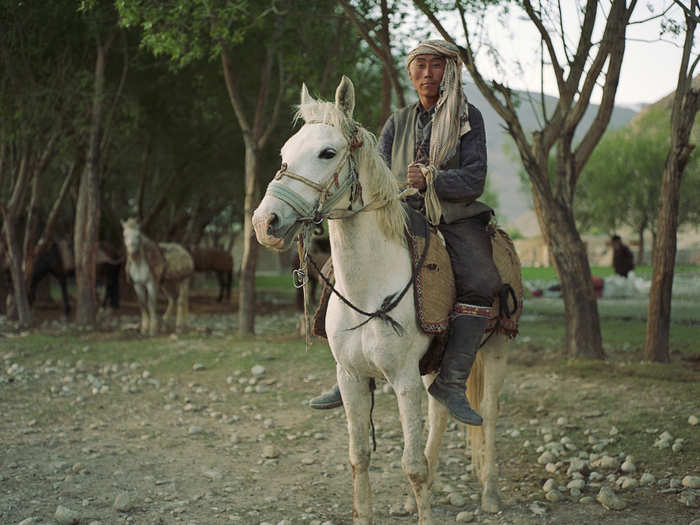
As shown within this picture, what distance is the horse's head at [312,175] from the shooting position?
3.19 m

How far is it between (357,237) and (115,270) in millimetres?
16829

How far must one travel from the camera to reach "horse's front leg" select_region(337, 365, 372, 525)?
4105 millimetres

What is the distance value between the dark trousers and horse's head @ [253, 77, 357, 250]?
3.45 feet

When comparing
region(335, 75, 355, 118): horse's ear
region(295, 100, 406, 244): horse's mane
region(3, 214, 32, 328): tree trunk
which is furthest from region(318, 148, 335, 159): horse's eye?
region(3, 214, 32, 328): tree trunk

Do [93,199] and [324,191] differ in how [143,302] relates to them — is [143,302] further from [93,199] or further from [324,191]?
[324,191]

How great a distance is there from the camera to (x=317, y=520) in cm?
483

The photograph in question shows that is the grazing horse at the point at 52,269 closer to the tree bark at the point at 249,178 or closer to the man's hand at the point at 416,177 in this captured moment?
the tree bark at the point at 249,178

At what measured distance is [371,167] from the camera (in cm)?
375

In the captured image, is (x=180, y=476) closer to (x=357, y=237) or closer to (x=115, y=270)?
(x=357, y=237)

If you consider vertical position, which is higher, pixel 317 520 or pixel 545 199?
pixel 545 199

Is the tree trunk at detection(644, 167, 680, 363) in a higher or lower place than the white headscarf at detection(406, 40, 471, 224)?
lower

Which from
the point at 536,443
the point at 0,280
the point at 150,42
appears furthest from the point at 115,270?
the point at 536,443

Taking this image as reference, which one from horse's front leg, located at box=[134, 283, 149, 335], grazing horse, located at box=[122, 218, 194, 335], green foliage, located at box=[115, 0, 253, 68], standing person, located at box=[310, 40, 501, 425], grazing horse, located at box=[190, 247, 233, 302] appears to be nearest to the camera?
standing person, located at box=[310, 40, 501, 425]

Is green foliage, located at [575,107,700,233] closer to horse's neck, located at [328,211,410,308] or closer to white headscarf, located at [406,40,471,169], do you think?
white headscarf, located at [406,40,471,169]
